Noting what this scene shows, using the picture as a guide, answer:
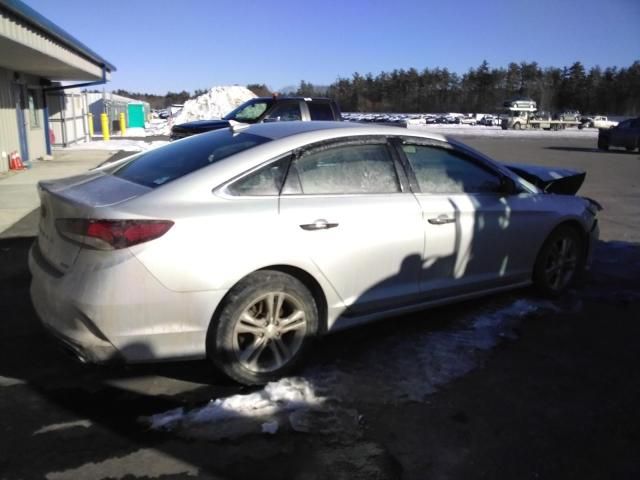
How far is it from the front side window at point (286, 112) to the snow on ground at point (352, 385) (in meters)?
8.56

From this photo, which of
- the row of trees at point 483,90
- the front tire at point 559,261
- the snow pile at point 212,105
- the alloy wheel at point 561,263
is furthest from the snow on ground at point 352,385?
the row of trees at point 483,90

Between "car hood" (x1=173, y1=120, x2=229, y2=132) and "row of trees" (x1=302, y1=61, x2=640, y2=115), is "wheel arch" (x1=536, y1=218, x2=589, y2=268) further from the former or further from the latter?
"row of trees" (x1=302, y1=61, x2=640, y2=115)

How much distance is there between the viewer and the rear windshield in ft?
11.6

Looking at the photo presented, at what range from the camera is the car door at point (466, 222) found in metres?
4.09

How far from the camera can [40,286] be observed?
3.26 meters

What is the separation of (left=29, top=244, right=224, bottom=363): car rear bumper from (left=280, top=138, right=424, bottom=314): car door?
2.41ft

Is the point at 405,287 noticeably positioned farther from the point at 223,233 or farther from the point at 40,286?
the point at 40,286

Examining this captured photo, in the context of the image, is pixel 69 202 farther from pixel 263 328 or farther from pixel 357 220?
pixel 357 220

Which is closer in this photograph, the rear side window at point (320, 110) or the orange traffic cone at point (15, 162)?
the rear side window at point (320, 110)

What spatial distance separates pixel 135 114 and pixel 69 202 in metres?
34.3

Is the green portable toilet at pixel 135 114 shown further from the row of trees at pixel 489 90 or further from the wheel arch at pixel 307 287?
the row of trees at pixel 489 90

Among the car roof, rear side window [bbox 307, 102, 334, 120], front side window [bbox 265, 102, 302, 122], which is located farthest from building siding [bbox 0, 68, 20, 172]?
the car roof

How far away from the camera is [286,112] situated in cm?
1237

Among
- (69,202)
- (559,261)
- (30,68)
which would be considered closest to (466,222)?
(559,261)
